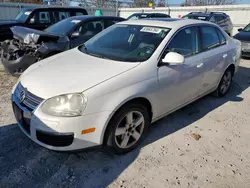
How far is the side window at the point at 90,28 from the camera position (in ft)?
19.1

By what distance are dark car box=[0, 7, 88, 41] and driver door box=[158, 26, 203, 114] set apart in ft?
20.8

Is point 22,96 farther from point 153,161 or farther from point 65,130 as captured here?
point 153,161

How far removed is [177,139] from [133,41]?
60.2 inches

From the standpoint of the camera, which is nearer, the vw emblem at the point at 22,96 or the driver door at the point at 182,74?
the vw emblem at the point at 22,96

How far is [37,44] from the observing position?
5.05m

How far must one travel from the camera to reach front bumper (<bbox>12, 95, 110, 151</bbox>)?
224 cm

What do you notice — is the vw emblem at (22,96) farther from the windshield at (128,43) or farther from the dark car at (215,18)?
the dark car at (215,18)

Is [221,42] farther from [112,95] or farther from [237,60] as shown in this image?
[112,95]

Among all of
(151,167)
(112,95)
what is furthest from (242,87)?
(112,95)

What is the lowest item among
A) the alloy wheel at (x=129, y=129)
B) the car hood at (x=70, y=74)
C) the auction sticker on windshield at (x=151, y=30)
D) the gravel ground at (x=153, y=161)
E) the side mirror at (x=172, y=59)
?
the gravel ground at (x=153, y=161)

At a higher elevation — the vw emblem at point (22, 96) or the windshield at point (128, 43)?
the windshield at point (128, 43)

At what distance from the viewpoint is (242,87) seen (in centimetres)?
541

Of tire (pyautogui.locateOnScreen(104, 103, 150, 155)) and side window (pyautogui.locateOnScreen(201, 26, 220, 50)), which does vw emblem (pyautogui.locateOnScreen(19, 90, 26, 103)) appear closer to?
tire (pyautogui.locateOnScreen(104, 103, 150, 155))

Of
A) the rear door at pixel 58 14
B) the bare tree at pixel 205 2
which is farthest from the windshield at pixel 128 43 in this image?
the bare tree at pixel 205 2
